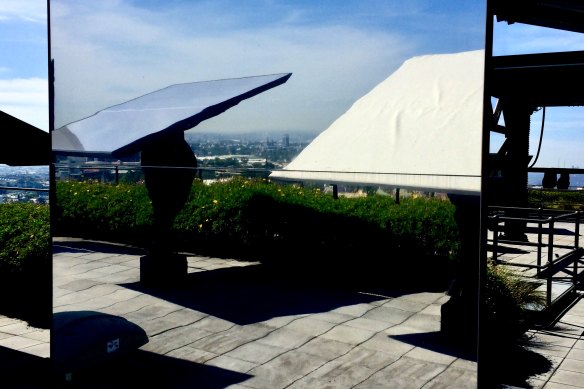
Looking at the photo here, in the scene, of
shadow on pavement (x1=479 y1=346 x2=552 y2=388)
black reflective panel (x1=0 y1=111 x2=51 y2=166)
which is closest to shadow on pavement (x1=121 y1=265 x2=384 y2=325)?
shadow on pavement (x1=479 y1=346 x2=552 y2=388)

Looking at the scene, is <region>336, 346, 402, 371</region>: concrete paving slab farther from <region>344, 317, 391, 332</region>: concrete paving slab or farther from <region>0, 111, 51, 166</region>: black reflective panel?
<region>0, 111, 51, 166</region>: black reflective panel

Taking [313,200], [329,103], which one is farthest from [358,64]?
[313,200]

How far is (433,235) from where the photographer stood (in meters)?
1.89

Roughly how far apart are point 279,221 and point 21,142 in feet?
8.63

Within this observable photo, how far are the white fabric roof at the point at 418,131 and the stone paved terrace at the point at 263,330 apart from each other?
39 cm

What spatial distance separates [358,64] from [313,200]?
19.2 inches

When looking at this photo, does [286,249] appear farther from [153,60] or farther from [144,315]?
[153,60]

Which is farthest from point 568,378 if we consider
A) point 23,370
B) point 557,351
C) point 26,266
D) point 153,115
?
point 26,266

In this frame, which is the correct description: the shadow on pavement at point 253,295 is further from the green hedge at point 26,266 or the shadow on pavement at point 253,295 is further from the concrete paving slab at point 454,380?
the green hedge at point 26,266

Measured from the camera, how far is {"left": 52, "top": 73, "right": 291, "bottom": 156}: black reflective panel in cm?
220

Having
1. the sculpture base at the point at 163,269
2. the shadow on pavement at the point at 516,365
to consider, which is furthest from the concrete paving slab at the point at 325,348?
the shadow on pavement at the point at 516,365

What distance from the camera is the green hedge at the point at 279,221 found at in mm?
1923

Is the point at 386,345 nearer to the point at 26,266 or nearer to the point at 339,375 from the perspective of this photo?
the point at 339,375

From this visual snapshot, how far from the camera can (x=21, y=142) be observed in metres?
4.12
